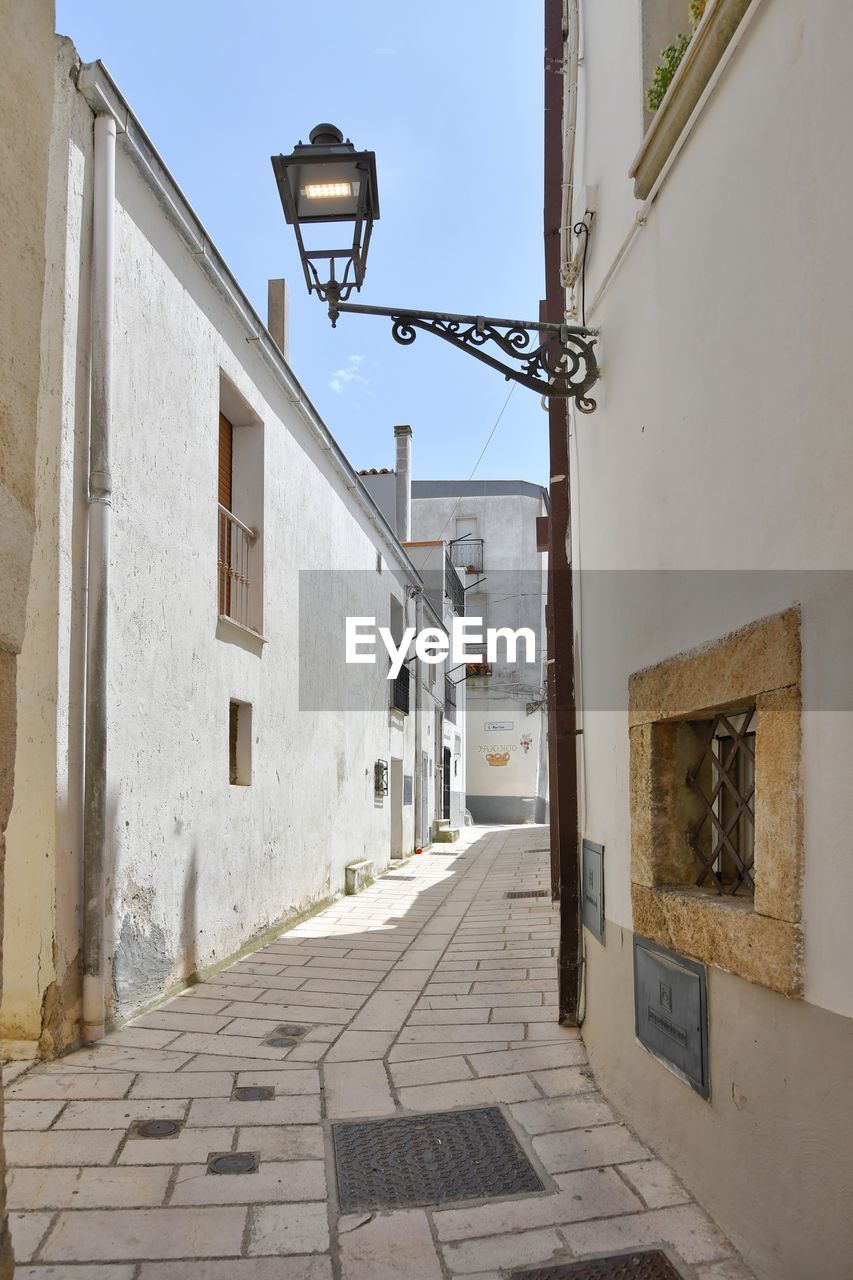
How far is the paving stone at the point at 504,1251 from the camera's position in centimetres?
288

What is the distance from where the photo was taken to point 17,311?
2287 millimetres

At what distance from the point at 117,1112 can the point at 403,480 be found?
1882cm

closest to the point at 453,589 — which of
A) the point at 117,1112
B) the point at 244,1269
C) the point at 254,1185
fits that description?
the point at 117,1112

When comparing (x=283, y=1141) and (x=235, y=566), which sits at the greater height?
(x=235, y=566)

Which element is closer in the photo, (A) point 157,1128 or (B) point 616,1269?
(B) point 616,1269

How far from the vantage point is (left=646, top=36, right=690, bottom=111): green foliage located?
3.89 metres

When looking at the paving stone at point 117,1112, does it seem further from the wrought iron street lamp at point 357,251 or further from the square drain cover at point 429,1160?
the wrought iron street lamp at point 357,251

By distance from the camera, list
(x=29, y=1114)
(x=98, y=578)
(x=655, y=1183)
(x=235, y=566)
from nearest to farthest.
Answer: (x=655, y=1183) < (x=29, y=1114) < (x=98, y=578) < (x=235, y=566)

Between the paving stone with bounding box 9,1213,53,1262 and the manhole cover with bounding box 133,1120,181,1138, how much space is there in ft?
2.42

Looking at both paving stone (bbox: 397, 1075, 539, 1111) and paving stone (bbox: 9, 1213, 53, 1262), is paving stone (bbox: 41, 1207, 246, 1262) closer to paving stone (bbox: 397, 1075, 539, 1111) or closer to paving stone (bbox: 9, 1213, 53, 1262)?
paving stone (bbox: 9, 1213, 53, 1262)

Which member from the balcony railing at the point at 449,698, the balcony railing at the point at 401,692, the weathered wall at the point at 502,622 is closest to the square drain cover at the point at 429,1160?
the balcony railing at the point at 401,692

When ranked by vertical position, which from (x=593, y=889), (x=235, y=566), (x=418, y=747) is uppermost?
(x=235, y=566)

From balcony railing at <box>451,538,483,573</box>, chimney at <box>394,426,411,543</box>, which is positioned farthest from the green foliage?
balcony railing at <box>451,538,483,573</box>

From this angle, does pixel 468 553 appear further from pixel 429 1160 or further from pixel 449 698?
pixel 429 1160
